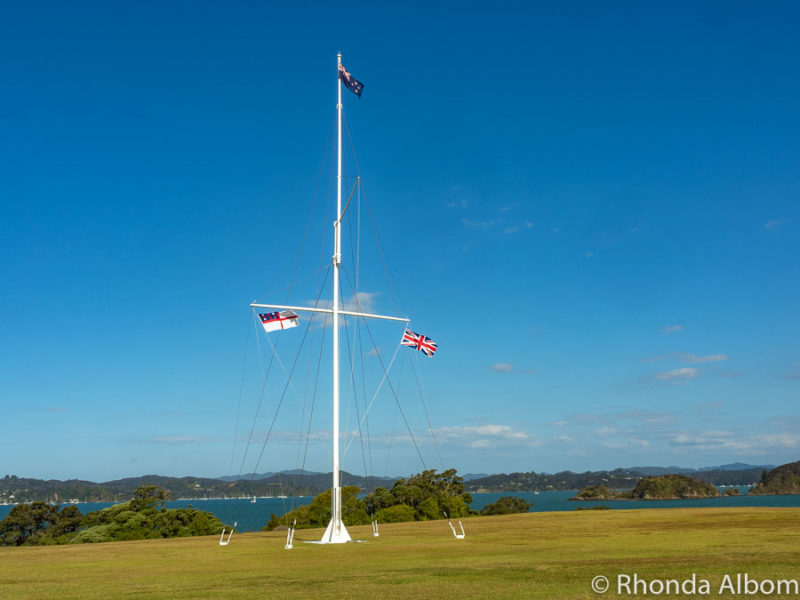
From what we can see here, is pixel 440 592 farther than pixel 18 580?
No

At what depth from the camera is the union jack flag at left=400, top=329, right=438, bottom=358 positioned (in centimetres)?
3512

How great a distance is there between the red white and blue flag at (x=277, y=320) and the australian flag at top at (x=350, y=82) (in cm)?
1338

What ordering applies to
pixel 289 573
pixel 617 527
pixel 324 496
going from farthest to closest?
pixel 324 496 → pixel 617 527 → pixel 289 573

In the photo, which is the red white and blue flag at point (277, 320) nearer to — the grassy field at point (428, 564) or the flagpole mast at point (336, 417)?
the flagpole mast at point (336, 417)

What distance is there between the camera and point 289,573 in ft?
60.2

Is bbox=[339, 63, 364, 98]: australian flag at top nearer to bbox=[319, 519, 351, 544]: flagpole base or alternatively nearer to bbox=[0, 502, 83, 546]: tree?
bbox=[319, 519, 351, 544]: flagpole base

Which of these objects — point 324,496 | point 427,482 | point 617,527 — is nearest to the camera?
point 617,527

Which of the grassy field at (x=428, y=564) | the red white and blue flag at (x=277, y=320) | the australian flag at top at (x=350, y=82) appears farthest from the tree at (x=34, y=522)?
the australian flag at top at (x=350, y=82)

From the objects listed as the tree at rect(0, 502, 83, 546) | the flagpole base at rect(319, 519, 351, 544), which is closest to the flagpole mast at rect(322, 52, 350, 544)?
the flagpole base at rect(319, 519, 351, 544)

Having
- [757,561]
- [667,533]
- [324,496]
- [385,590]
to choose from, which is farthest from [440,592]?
[324,496]

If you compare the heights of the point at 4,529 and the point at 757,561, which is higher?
the point at 757,561

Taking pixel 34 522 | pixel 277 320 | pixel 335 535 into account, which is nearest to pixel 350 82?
pixel 277 320

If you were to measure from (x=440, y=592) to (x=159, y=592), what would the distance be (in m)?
6.64

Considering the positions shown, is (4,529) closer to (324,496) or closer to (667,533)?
(324,496)
